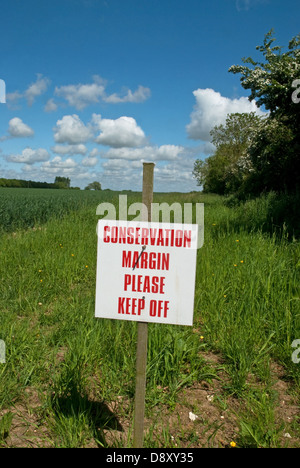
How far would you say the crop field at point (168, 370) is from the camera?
2.27 metres

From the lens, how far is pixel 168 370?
108 inches

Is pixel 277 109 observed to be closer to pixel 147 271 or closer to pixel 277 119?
pixel 277 119

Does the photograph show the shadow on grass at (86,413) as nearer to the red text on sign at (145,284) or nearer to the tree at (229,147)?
the red text on sign at (145,284)

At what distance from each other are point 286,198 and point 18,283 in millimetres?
7298

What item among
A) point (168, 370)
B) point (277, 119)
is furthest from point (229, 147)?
point (168, 370)

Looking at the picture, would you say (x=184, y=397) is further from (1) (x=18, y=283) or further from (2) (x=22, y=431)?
(1) (x=18, y=283)

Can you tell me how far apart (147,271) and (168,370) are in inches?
52.5

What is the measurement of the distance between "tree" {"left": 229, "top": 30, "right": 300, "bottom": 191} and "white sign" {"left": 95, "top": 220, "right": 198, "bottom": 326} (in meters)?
7.05

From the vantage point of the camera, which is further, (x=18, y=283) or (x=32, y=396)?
(x=18, y=283)

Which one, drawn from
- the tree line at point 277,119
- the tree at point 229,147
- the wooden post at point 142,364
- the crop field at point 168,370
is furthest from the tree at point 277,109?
the tree at point 229,147

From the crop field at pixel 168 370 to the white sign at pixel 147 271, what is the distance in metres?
0.96

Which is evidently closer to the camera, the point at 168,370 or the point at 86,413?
the point at 86,413

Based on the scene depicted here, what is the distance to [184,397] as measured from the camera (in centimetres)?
259
